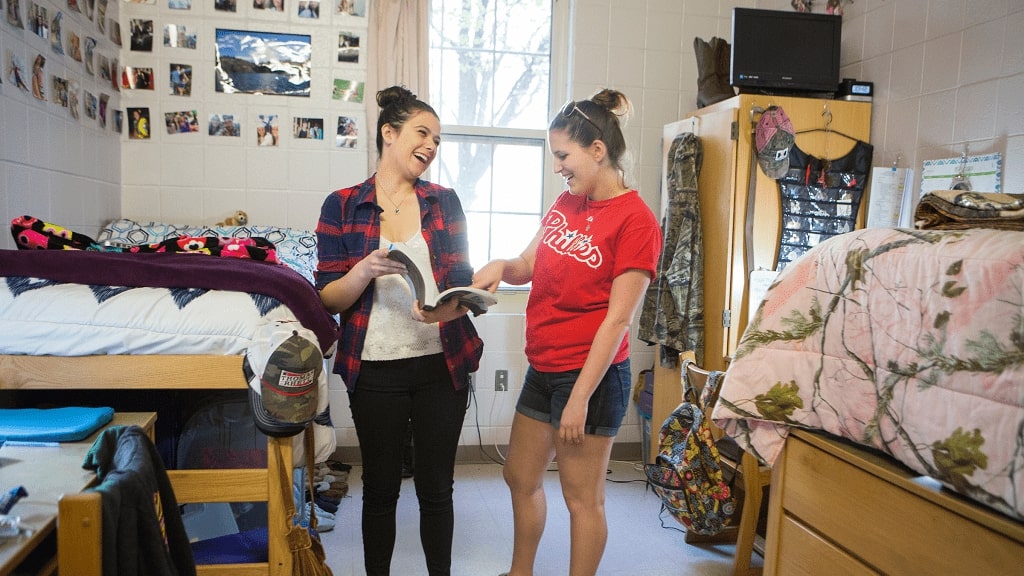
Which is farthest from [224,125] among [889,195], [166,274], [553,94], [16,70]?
[889,195]

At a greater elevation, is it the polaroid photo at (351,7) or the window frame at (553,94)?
the polaroid photo at (351,7)

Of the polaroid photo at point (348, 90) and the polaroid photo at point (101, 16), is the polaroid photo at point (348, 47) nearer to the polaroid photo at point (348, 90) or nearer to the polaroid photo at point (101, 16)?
the polaroid photo at point (348, 90)

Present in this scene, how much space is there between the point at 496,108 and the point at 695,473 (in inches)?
89.3

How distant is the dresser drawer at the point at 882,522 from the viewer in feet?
3.24

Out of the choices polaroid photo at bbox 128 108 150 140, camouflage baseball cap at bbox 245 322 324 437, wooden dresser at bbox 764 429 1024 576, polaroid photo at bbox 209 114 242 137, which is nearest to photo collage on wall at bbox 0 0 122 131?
polaroid photo at bbox 128 108 150 140

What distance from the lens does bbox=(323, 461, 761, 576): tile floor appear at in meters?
2.38

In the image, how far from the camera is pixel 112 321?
160 cm

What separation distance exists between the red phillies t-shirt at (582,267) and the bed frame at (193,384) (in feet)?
2.22

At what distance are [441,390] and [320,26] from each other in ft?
7.49

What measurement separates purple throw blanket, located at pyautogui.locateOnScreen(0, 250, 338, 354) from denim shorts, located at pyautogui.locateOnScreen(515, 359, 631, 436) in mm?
575

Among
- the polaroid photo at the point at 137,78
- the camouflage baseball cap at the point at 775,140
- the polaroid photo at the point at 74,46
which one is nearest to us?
the polaroid photo at the point at 74,46

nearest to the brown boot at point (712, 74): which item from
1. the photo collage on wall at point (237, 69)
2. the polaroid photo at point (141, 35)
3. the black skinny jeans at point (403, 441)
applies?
the photo collage on wall at point (237, 69)

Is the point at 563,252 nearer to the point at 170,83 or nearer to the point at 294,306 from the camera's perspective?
the point at 294,306

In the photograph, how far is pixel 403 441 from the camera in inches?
67.9
